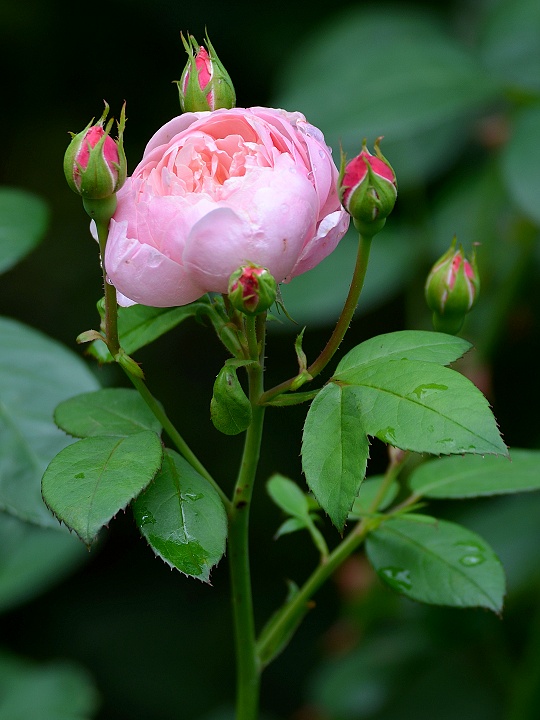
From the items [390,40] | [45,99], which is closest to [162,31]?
[45,99]

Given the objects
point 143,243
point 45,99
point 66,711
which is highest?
point 143,243

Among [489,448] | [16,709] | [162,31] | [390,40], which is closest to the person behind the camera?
[489,448]

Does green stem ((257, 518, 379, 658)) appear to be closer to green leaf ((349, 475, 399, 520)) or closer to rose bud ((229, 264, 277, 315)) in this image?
green leaf ((349, 475, 399, 520))

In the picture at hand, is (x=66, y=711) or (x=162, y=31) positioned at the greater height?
(x=162, y=31)

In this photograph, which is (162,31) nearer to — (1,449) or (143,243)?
(1,449)

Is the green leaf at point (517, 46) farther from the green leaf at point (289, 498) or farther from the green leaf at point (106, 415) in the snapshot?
the green leaf at point (106, 415)

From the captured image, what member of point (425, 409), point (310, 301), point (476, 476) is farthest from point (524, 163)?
point (425, 409)
